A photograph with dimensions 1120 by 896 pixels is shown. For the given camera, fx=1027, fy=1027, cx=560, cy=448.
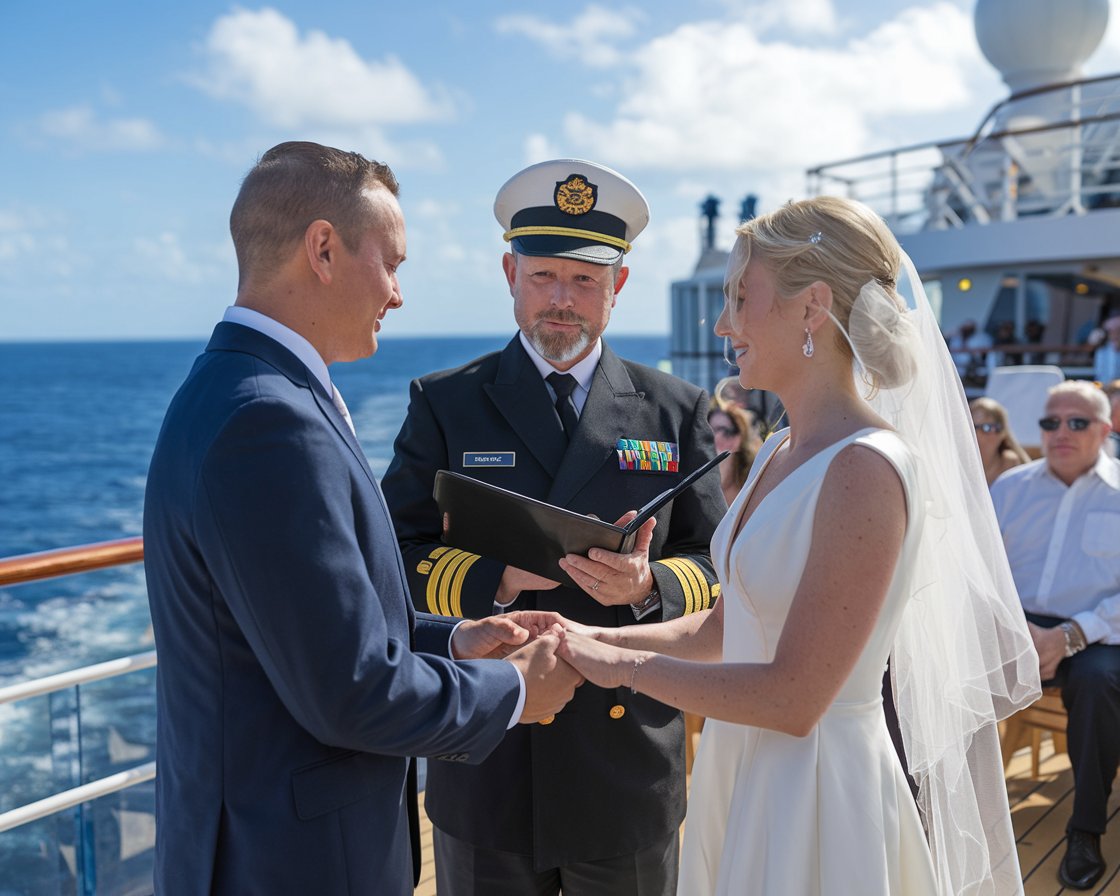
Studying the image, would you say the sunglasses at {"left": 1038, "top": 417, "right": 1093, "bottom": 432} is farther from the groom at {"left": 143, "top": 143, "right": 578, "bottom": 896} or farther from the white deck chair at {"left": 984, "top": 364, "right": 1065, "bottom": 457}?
the white deck chair at {"left": 984, "top": 364, "right": 1065, "bottom": 457}

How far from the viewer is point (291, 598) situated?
1.40 metres

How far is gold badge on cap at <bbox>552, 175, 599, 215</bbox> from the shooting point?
2.56m

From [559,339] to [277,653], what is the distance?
1264mm

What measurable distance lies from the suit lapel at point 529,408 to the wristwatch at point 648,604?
37 centimetres

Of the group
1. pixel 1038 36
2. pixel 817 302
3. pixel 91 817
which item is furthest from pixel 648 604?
pixel 1038 36

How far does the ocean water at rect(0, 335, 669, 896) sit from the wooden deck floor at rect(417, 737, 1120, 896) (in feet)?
3.32

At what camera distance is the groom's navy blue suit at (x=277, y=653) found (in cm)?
141

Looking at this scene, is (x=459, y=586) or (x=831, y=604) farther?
(x=459, y=586)

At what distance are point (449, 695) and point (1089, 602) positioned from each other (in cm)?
357

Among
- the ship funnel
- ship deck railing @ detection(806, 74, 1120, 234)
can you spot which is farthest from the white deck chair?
the ship funnel

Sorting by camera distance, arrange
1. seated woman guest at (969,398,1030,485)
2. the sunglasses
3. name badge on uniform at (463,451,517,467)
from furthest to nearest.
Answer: seated woman guest at (969,398,1030,485)
the sunglasses
name badge on uniform at (463,451,517,467)

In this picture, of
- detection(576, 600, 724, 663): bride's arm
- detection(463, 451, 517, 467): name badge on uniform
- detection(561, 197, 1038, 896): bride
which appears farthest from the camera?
detection(463, 451, 517, 467): name badge on uniform

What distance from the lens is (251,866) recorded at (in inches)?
59.2

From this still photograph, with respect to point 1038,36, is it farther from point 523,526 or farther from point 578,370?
point 523,526
